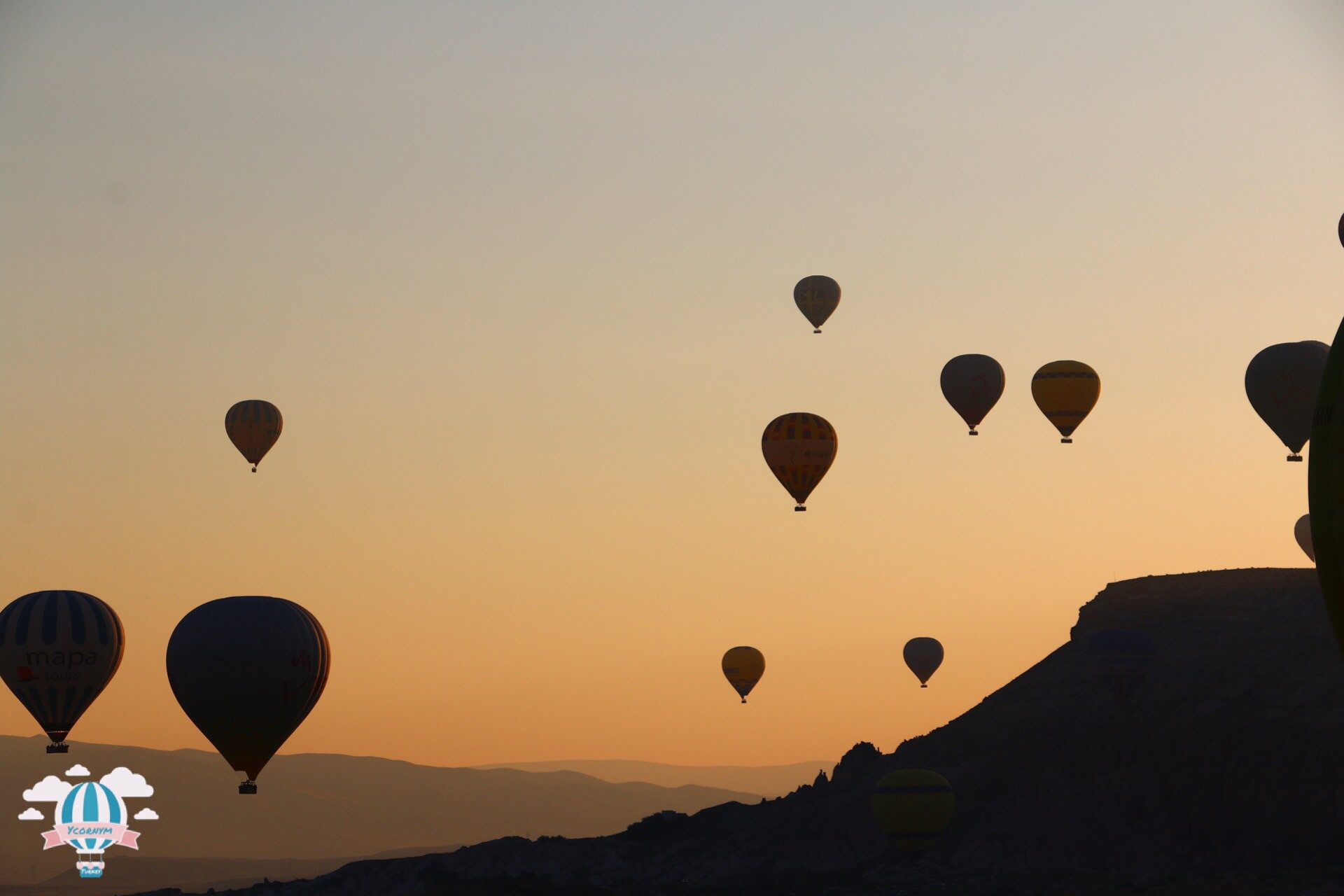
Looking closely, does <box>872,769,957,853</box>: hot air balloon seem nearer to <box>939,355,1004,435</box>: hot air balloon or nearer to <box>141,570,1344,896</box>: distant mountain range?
<box>141,570,1344,896</box>: distant mountain range

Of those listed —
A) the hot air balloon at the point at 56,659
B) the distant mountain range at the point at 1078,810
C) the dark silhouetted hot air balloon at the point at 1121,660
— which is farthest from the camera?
the dark silhouetted hot air balloon at the point at 1121,660

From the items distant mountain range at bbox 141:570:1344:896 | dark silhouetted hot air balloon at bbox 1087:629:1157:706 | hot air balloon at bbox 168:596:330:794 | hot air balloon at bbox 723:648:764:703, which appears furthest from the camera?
dark silhouetted hot air balloon at bbox 1087:629:1157:706

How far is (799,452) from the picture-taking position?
109 m

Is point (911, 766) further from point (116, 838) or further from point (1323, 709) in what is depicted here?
point (116, 838)

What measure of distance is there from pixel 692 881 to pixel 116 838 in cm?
5251

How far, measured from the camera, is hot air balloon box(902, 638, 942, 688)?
151500 mm

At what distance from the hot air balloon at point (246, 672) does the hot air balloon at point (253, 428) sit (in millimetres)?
30005

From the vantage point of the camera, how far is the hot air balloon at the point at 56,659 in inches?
3718

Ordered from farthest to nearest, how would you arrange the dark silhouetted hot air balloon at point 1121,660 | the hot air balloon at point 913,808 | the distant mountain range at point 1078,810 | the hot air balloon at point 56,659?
the dark silhouetted hot air balloon at point 1121,660, the distant mountain range at point 1078,810, the hot air balloon at point 913,808, the hot air balloon at point 56,659

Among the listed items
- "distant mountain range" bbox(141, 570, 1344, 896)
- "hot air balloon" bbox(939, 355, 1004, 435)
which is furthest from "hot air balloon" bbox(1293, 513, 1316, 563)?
"hot air balloon" bbox(939, 355, 1004, 435)

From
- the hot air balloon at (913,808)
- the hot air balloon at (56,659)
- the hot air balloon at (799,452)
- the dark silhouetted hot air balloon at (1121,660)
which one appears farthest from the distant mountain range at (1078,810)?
the hot air balloon at (56,659)

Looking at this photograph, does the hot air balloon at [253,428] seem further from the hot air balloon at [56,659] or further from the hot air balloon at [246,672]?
the hot air balloon at [246,672]

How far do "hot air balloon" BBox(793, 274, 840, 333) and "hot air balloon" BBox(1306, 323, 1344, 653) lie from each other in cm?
7014

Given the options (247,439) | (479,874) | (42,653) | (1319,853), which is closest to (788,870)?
(479,874)
